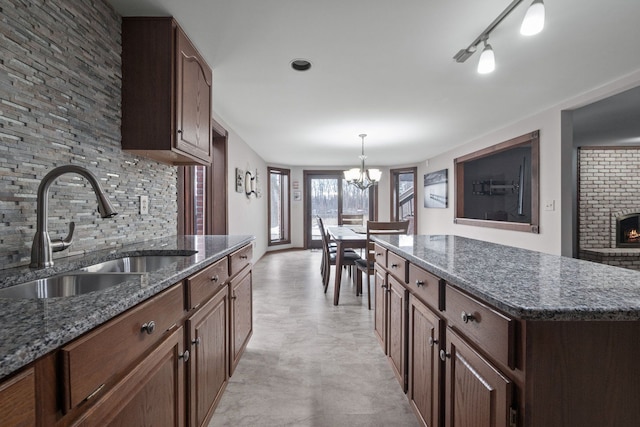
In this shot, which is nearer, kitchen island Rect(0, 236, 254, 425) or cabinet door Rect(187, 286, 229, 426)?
kitchen island Rect(0, 236, 254, 425)

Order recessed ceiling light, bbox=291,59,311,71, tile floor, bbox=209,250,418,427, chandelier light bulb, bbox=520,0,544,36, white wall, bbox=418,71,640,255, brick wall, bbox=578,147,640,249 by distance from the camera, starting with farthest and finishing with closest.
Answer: brick wall, bbox=578,147,640,249 → white wall, bbox=418,71,640,255 → recessed ceiling light, bbox=291,59,311,71 → tile floor, bbox=209,250,418,427 → chandelier light bulb, bbox=520,0,544,36

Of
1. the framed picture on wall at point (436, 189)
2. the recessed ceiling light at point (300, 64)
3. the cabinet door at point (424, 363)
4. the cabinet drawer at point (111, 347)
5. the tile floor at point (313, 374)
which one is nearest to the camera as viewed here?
the cabinet drawer at point (111, 347)

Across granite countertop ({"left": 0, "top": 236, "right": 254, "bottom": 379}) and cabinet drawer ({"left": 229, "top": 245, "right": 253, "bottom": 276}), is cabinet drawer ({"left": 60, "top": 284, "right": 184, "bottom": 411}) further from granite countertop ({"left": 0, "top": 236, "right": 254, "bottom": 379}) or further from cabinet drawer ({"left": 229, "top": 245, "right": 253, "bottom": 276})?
cabinet drawer ({"left": 229, "top": 245, "right": 253, "bottom": 276})

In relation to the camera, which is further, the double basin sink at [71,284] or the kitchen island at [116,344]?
the double basin sink at [71,284]

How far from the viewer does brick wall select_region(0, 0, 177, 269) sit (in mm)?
1101

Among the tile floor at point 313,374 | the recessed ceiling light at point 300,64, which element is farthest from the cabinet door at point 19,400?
the recessed ceiling light at point 300,64

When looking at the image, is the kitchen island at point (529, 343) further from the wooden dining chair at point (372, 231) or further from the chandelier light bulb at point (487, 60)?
the wooden dining chair at point (372, 231)

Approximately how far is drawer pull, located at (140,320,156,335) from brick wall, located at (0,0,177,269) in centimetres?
64

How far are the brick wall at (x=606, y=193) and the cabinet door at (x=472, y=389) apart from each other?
5306mm

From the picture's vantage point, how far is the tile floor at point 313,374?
163 cm

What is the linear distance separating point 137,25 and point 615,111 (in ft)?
15.7

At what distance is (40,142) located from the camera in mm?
1214

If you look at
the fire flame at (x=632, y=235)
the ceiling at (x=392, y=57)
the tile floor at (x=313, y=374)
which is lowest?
the tile floor at (x=313, y=374)

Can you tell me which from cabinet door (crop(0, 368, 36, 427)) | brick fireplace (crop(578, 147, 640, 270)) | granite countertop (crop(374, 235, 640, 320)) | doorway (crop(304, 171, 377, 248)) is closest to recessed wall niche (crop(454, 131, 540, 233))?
brick fireplace (crop(578, 147, 640, 270))
